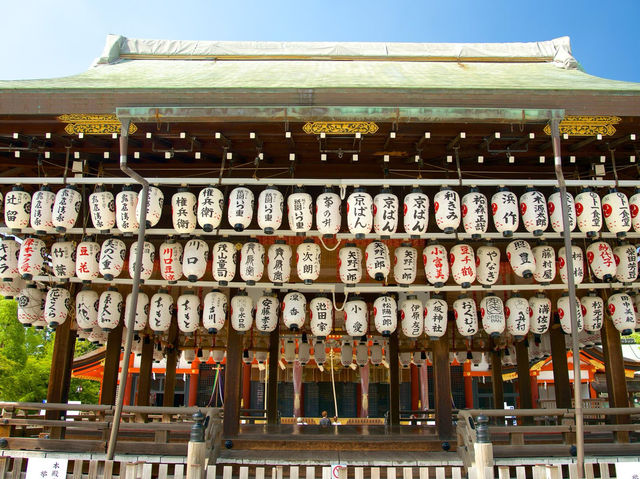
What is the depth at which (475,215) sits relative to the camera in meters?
7.57

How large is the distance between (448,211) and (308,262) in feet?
7.37

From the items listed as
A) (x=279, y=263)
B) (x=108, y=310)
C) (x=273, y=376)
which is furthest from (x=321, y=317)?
(x=108, y=310)

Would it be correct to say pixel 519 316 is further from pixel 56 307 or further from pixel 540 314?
pixel 56 307

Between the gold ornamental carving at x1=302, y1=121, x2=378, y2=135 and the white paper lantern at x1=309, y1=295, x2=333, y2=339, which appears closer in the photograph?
the gold ornamental carving at x1=302, y1=121, x2=378, y2=135

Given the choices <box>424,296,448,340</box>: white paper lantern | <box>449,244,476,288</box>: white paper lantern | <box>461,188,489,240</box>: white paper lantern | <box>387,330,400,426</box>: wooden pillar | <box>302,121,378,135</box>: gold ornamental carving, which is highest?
<box>302,121,378,135</box>: gold ornamental carving

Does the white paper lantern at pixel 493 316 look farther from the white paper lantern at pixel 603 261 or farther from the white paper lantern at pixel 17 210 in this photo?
the white paper lantern at pixel 17 210

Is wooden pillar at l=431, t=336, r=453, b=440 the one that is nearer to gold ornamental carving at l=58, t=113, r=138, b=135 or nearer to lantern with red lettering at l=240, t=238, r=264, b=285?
lantern with red lettering at l=240, t=238, r=264, b=285

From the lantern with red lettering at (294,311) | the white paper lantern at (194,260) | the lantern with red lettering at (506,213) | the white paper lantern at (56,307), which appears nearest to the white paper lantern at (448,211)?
the lantern with red lettering at (506,213)

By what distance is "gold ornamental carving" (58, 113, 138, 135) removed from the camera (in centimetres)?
740

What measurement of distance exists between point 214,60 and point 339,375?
1240cm

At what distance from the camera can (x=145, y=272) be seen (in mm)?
8086

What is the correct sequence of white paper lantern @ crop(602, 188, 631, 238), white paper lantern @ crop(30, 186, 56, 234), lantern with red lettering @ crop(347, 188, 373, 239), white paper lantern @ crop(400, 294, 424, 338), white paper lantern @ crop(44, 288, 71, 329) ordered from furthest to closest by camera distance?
white paper lantern @ crop(44, 288, 71, 329) < white paper lantern @ crop(400, 294, 424, 338) < white paper lantern @ crop(30, 186, 56, 234) < white paper lantern @ crop(602, 188, 631, 238) < lantern with red lettering @ crop(347, 188, 373, 239)

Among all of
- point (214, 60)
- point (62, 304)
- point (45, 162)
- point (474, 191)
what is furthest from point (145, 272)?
point (214, 60)

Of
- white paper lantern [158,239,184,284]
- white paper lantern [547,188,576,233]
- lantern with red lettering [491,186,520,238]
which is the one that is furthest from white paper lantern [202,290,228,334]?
white paper lantern [547,188,576,233]
